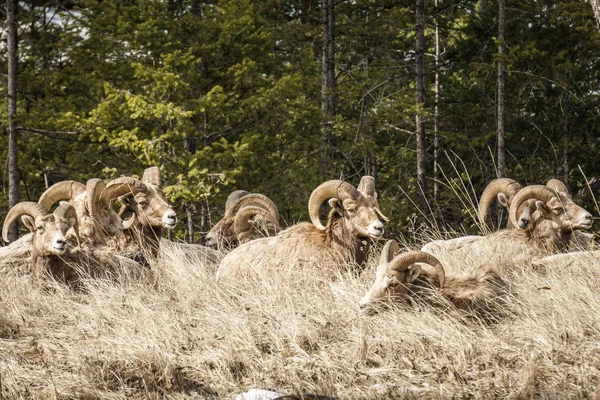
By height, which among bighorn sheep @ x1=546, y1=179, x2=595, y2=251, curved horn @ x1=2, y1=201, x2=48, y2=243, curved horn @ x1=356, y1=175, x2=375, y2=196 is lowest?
bighorn sheep @ x1=546, y1=179, x2=595, y2=251

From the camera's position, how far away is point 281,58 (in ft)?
70.4

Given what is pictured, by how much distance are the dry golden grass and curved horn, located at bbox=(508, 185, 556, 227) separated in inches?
150

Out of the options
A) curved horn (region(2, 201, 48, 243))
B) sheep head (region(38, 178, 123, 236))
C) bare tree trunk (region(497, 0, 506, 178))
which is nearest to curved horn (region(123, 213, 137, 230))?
sheep head (region(38, 178, 123, 236))

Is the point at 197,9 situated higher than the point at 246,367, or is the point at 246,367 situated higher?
the point at 197,9

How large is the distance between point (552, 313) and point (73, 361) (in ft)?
12.5

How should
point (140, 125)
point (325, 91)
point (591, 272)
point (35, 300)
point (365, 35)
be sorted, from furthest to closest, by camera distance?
point (365, 35)
point (325, 91)
point (140, 125)
point (35, 300)
point (591, 272)

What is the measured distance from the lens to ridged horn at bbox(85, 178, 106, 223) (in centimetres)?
1226

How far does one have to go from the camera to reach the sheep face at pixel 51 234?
33.7 ft

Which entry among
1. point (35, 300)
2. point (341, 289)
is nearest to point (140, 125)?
point (35, 300)

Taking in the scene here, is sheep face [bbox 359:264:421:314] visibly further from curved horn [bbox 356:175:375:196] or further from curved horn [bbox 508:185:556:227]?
curved horn [bbox 508:185:556:227]

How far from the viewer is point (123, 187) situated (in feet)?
42.9

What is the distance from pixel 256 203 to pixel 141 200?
2.05 m

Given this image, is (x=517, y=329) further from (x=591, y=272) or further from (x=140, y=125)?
(x=140, y=125)

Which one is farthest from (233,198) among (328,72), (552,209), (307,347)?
(307,347)
